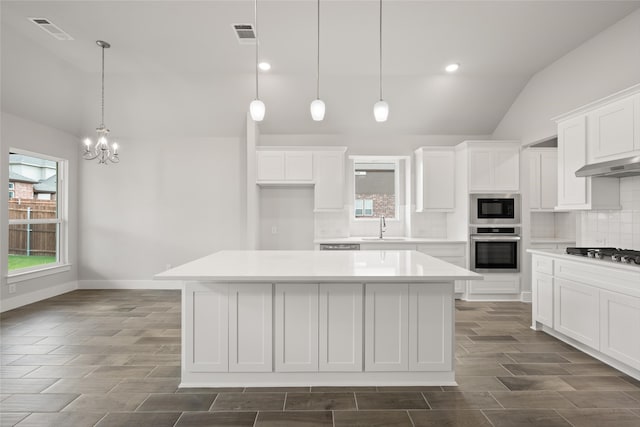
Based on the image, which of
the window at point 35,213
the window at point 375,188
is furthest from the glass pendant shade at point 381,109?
the window at point 35,213

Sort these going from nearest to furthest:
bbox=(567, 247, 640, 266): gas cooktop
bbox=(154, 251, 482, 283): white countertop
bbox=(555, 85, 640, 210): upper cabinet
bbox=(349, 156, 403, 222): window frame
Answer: bbox=(154, 251, 482, 283): white countertop → bbox=(567, 247, 640, 266): gas cooktop → bbox=(555, 85, 640, 210): upper cabinet → bbox=(349, 156, 403, 222): window frame

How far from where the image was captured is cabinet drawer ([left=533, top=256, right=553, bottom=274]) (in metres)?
3.74

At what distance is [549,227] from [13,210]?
308 inches

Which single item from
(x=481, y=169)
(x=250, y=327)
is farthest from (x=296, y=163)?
(x=250, y=327)

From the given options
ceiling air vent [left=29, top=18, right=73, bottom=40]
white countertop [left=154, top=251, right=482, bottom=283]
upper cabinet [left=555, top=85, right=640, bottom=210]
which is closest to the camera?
white countertop [left=154, top=251, right=482, bottom=283]

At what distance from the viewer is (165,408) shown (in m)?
2.37

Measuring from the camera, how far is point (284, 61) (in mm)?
4602

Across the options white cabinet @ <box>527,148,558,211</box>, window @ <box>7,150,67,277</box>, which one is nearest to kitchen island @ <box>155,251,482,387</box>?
white cabinet @ <box>527,148,558,211</box>

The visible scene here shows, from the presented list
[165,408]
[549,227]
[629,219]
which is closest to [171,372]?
[165,408]

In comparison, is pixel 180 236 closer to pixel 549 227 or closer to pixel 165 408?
pixel 165 408

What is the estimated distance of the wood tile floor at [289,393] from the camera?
225cm

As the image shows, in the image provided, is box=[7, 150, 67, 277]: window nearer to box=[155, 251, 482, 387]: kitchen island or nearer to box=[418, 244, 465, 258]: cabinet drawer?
box=[155, 251, 482, 387]: kitchen island

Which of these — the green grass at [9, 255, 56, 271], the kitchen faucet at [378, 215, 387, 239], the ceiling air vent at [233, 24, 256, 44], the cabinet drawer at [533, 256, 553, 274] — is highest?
the ceiling air vent at [233, 24, 256, 44]

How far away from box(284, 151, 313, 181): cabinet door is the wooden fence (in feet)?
12.0
